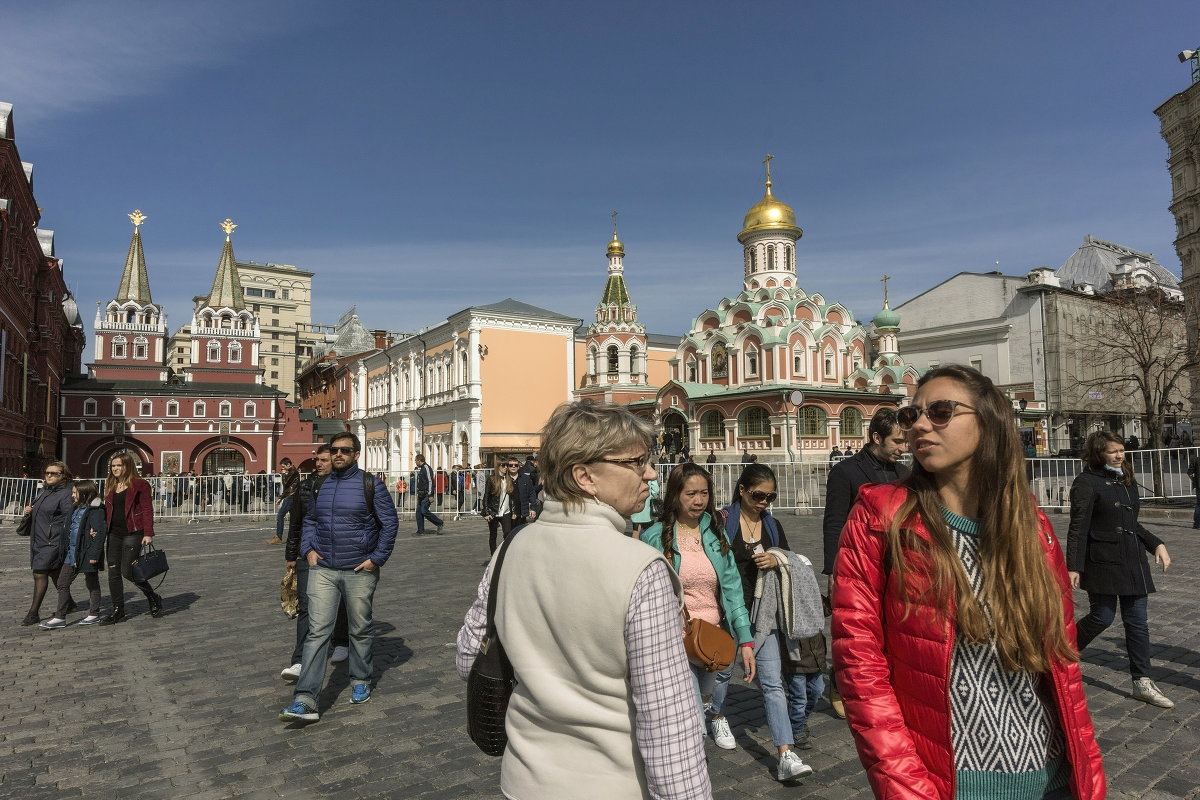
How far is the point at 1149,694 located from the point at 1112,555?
0.94 m

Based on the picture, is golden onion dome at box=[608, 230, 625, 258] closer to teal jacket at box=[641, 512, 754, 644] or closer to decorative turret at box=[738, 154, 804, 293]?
decorative turret at box=[738, 154, 804, 293]

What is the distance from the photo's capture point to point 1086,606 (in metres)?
7.65

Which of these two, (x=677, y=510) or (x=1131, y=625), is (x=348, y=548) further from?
(x=1131, y=625)

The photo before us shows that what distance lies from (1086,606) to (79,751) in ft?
28.6

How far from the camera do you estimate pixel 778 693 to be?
404 centimetres

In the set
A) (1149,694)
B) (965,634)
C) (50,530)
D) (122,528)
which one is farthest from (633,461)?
(50,530)

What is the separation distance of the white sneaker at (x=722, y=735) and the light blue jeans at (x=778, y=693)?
0.06 meters

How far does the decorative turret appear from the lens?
133 ft

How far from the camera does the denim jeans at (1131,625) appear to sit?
4965mm

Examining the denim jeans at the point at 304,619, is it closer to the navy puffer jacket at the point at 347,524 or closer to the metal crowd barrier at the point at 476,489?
the navy puffer jacket at the point at 347,524

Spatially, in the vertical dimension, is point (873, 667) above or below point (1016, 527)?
below

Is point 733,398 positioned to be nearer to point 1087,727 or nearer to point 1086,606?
point 1086,606

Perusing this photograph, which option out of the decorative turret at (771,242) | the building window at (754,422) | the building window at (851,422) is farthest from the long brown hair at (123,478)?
the decorative turret at (771,242)

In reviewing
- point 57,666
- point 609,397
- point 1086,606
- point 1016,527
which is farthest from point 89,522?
point 609,397
